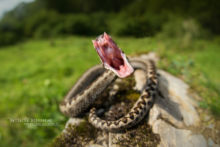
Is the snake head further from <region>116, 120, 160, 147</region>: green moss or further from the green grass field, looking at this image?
the green grass field

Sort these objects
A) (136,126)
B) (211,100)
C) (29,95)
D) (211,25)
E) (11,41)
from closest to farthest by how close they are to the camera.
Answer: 1. (136,126)
2. (211,100)
3. (29,95)
4. (211,25)
5. (11,41)

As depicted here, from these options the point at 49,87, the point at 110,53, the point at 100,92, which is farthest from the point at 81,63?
the point at 110,53

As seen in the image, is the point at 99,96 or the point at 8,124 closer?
the point at 99,96

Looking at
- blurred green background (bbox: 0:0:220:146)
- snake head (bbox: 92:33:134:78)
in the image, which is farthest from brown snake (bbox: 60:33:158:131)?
blurred green background (bbox: 0:0:220:146)

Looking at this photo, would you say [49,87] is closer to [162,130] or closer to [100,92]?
[100,92]

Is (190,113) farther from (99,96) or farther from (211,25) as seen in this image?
(211,25)

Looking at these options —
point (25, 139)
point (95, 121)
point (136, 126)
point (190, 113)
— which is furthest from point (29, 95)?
point (190, 113)

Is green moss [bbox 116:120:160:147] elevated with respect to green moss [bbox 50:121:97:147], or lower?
elevated

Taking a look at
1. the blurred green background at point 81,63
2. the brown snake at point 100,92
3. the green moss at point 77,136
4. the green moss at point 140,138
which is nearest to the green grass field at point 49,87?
the blurred green background at point 81,63
